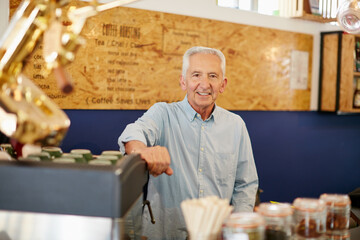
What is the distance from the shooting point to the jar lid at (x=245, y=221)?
1039 millimetres

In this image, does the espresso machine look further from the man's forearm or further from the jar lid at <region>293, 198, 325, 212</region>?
the man's forearm

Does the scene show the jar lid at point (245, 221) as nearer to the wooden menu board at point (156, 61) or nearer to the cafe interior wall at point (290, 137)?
the wooden menu board at point (156, 61)

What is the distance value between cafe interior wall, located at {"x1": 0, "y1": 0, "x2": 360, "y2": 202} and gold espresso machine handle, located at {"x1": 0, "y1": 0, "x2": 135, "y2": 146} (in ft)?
7.69

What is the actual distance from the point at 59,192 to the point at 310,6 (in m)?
4.26

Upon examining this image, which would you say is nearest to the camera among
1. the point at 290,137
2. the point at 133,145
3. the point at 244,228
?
the point at 244,228

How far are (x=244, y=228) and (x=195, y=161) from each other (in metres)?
1.27

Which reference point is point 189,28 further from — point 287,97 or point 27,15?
point 27,15

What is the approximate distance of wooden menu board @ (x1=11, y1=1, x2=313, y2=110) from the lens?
327cm

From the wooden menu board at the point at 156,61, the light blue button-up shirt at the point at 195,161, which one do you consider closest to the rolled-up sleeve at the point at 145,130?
the light blue button-up shirt at the point at 195,161

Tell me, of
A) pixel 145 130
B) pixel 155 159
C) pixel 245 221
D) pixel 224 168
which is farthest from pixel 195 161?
pixel 245 221

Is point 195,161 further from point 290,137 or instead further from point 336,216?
point 290,137

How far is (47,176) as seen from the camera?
1.04m

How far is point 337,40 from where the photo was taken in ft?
16.2

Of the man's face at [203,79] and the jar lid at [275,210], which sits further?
the man's face at [203,79]
